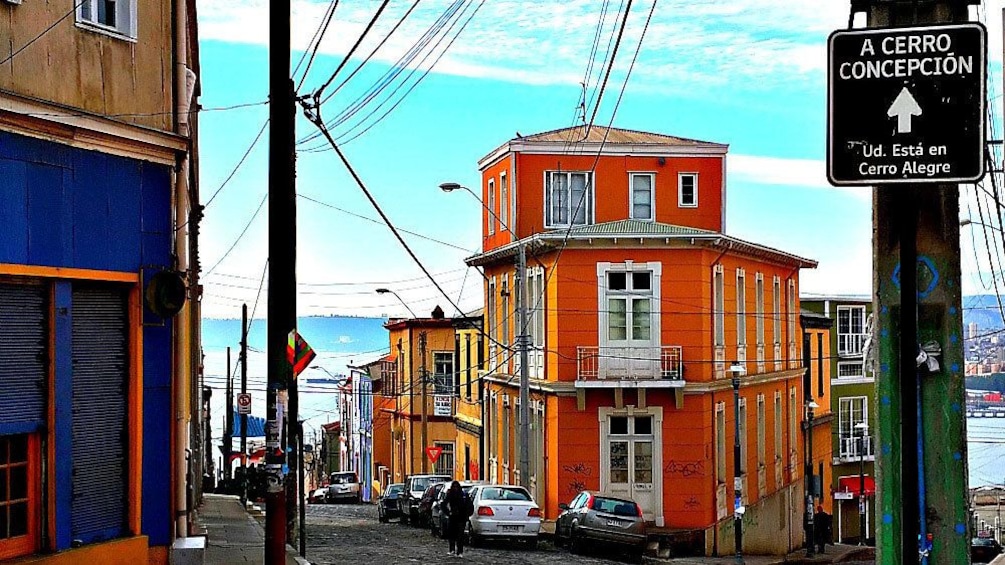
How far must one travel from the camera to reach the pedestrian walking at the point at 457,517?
980 inches

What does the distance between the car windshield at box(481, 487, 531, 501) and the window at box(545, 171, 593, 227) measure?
451 inches

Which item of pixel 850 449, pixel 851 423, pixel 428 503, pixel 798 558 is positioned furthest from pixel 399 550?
pixel 851 423

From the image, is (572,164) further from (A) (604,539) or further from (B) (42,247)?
(B) (42,247)

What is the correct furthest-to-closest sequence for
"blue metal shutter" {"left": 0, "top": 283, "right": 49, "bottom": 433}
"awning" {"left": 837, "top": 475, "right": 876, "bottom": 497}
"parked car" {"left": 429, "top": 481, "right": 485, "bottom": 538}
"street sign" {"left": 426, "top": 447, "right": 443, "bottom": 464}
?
"awning" {"left": 837, "top": 475, "right": 876, "bottom": 497} < "street sign" {"left": 426, "top": 447, "right": 443, "bottom": 464} < "parked car" {"left": 429, "top": 481, "right": 485, "bottom": 538} < "blue metal shutter" {"left": 0, "top": 283, "right": 49, "bottom": 433}

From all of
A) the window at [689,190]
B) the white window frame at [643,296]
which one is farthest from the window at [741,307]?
the white window frame at [643,296]

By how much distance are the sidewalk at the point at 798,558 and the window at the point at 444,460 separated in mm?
20135

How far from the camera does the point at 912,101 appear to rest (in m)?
5.32

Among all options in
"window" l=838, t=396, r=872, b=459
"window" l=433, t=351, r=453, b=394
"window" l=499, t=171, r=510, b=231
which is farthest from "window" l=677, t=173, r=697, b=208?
"window" l=838, t=396, r=872, b=459

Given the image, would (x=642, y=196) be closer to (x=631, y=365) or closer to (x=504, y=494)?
(x=631, y=365)

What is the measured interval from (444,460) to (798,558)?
2554 cm

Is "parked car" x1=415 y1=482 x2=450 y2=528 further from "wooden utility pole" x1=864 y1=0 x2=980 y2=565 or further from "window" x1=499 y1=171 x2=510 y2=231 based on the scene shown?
"wooden utility pole" x1=864 y1=0 x2=980 y2=565

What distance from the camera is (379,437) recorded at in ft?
246

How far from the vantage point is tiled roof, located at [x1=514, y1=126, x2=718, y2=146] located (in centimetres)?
3909

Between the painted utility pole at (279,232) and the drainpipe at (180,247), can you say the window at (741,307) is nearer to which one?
the drainpipe at (180,247)
